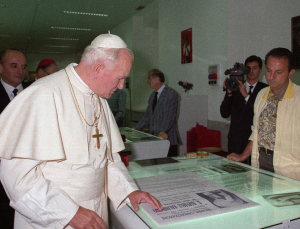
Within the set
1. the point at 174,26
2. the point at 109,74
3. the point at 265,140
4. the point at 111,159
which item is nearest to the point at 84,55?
the point at 109,74

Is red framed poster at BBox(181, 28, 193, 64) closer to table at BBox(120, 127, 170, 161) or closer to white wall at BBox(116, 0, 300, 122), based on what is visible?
white wall at BBox(116, 0, 300, 122)

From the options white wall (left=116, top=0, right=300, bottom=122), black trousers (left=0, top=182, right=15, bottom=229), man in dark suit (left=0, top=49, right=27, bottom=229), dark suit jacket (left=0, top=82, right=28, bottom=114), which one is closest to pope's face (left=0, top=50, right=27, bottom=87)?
man in dark suit (left=0, top=49, right=27, bottom=229)

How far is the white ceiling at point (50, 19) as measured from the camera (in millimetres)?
5375

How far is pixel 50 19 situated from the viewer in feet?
19.5

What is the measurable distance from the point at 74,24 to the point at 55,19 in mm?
426

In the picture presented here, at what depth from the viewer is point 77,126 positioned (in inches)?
40.3

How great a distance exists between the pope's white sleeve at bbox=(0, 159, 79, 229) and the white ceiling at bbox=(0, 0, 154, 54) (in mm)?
4649

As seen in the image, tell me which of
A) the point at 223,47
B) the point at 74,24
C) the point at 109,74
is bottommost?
the point at 109,74

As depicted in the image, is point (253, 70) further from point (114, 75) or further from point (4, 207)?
point (4, 207)

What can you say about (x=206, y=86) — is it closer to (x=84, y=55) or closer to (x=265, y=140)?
(x=265, y=140)

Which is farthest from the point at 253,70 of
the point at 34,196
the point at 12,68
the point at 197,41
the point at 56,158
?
the point at 34,196

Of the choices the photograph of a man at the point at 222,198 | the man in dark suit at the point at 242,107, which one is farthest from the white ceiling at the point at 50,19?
the photograph of a man at the point at 222,198

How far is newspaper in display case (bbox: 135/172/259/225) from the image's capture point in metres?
0.90

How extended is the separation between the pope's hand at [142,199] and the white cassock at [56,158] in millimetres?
31
